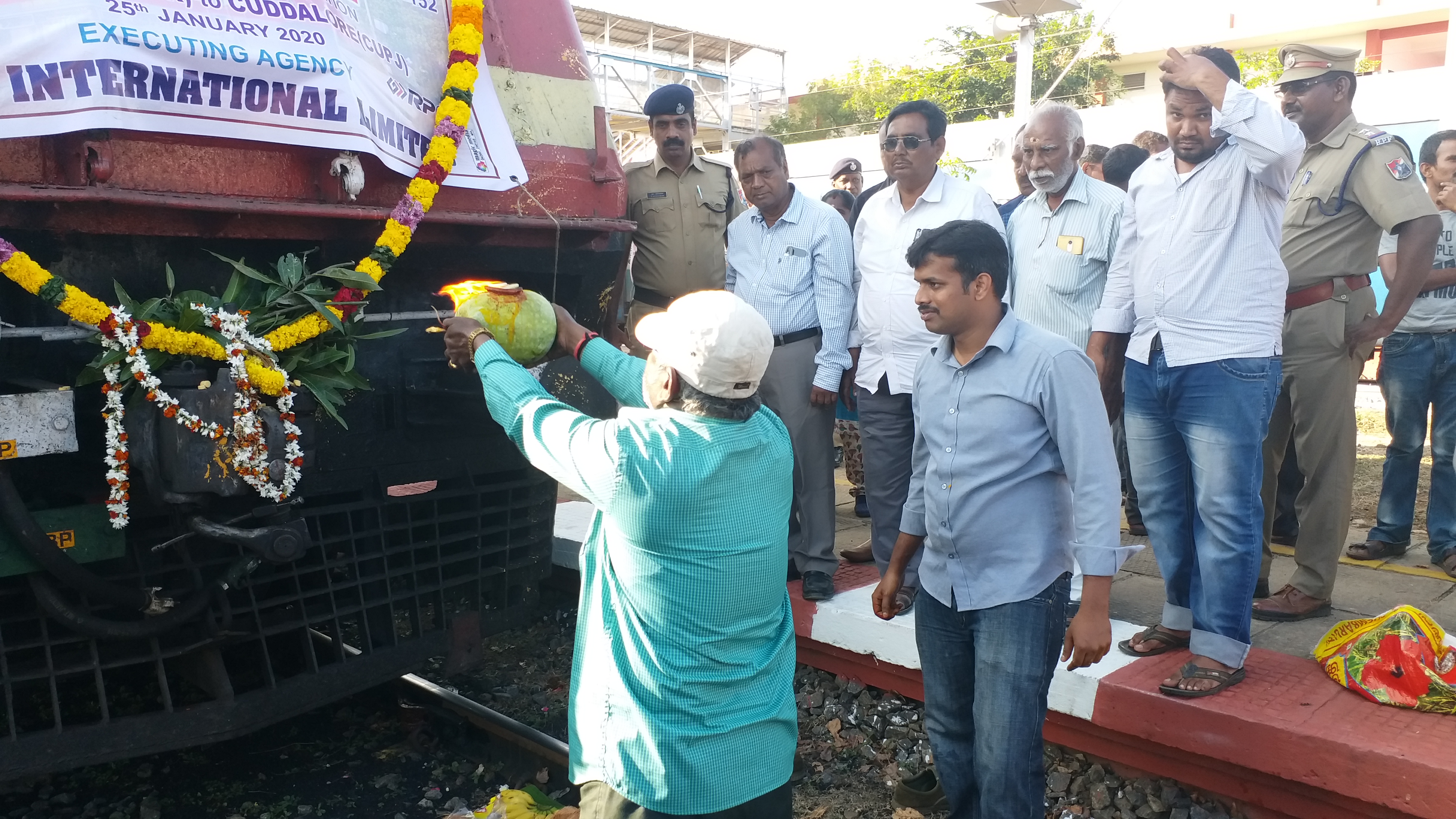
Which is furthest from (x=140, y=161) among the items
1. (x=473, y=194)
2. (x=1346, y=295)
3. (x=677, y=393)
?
(x=1346, y=295)

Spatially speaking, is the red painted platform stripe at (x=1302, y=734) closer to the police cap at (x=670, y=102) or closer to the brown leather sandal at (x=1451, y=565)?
the brown leather sandal at (x=1451, y=565)

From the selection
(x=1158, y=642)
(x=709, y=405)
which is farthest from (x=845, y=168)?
(x=709, y=405)

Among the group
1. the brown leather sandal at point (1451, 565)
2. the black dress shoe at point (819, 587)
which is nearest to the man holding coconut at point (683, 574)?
the black dress shoe at point (819, 587)

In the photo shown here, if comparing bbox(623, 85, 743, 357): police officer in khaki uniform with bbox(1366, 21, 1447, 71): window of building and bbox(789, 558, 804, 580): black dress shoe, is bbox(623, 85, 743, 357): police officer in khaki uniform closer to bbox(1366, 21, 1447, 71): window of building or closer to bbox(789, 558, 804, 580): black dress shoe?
bbox(789, 558, 804, 580): black dress shoe

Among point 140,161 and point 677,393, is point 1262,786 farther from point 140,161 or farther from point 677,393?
point 140,161

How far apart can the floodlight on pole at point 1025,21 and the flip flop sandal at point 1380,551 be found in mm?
8185

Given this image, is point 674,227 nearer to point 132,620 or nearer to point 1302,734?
point 132,620

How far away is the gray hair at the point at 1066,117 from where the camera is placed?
4047 mm

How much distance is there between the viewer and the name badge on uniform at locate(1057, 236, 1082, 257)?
3.87m

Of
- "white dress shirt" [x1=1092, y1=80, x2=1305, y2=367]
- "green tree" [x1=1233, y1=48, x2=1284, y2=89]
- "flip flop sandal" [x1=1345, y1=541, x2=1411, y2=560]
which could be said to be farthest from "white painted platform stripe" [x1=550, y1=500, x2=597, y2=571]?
"green tree" [x1=1233, y1=48, x2=1284, y2=89]

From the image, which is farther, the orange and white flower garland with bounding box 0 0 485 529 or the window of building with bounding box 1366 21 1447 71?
the window of building with bounding box 1366 21 1447 71

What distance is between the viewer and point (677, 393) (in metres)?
2.14

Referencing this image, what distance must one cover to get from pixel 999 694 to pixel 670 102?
9.42 ft

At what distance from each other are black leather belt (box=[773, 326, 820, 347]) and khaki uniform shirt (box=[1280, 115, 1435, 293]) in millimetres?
1713
